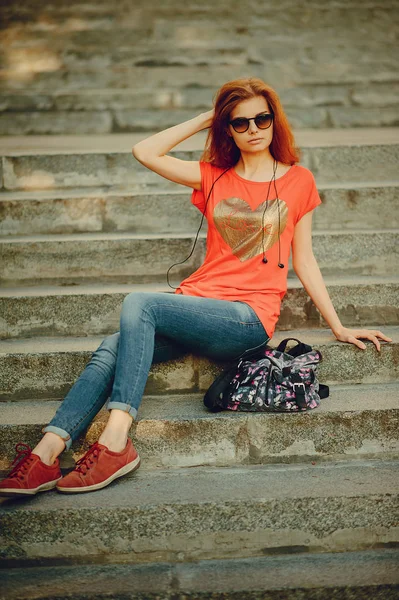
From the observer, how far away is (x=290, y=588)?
2.04 m

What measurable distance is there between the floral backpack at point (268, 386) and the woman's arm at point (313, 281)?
29cm

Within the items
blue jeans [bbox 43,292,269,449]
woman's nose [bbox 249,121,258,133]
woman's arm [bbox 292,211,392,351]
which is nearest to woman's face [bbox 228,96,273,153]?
woman's nose [bbox 249,121,258,133]

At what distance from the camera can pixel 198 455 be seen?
257cm

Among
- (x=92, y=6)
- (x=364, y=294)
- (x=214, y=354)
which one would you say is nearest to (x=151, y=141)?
(x=214, y=354)

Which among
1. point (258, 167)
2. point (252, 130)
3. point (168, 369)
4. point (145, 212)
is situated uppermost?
point (252, 130)

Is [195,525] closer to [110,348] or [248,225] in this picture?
[110,348]

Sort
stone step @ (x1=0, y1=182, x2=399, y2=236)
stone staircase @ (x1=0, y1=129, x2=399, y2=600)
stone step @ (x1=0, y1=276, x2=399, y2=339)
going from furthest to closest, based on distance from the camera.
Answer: stone step @ (x1=0, y1=182, x2=399, y2=236), stone step @ (x1=0, y1=276, x2=399, y2=339), stone staircase @ (x1=0, y1=129, x2=399, y2=600)

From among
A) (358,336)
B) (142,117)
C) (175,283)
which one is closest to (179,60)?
(142,117)

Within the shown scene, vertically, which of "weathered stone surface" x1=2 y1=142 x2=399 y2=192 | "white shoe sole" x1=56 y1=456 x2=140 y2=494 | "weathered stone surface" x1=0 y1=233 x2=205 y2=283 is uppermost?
"weathered stone surface" x1=2 y1=142 x2=399 y2=192

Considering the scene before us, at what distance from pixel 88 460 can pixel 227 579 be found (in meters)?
0.67

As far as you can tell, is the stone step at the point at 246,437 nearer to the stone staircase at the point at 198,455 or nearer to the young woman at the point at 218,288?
the stone staircase at the point at 198,455

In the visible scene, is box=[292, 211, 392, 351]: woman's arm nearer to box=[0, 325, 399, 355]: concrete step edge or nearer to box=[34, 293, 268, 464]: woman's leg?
box=[0, 325, 399, 355]: concrete step edge

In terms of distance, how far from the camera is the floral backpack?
2553 millimetres

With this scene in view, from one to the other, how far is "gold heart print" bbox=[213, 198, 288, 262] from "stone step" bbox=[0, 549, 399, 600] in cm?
130
